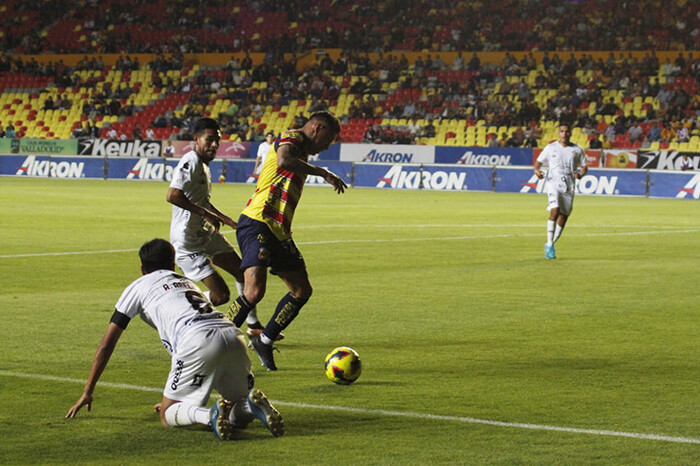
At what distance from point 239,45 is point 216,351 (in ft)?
179

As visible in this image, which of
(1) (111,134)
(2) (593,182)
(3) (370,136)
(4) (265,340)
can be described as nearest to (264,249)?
(4) (265,340)

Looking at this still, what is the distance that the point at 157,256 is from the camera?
637cm

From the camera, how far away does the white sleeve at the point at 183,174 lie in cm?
900

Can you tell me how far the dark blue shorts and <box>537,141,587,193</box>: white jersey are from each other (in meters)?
10.5

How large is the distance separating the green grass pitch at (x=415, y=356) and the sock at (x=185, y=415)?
0.09m

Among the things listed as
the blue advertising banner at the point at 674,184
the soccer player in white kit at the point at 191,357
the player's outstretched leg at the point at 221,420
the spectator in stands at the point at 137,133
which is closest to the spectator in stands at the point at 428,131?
the blue advertising banner at the point at 674,184

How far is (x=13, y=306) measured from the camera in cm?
1131

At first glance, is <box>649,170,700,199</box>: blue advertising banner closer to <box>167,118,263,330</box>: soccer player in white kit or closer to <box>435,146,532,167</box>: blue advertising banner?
<box>435,146,532,167</box>: blue advertising banner

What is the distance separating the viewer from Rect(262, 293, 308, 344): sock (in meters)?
8.34

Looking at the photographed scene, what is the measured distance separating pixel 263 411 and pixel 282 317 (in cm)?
238

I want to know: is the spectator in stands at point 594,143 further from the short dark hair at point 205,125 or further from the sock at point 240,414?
the sock at point 240,414

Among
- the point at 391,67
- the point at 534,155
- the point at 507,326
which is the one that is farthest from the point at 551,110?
the point at 507,326

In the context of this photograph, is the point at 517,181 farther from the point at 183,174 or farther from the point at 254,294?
the point at 254,294

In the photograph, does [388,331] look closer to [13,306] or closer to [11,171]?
[13,306]
